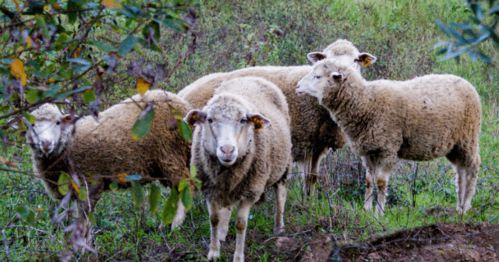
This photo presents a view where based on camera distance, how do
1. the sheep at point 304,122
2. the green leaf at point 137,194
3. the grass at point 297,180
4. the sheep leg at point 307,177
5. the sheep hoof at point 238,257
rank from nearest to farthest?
1. the green leaf at point 137,194
2. the sheep hoof at point 238,257
3. the grass at point 297,180
4. the sheep leg at point 307,177
5. the sheep at point 304,122

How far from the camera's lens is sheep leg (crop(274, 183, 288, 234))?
6194 mm

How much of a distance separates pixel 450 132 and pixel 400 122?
51 cm

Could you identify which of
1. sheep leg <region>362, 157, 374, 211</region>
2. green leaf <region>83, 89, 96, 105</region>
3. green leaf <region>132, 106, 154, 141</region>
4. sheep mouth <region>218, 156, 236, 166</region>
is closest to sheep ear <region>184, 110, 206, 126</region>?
sheep mouth <region>218, 156, 236, 166</region>

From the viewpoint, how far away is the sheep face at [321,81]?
704cm

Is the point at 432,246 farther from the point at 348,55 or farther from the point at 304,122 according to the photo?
the point at 348,55

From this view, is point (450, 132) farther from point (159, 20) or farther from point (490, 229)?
point (159, 20)

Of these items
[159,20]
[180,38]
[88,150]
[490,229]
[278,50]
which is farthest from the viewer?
[180,38]

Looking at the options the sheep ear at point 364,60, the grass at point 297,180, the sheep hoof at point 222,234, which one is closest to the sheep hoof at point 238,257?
the grass at point 297,180

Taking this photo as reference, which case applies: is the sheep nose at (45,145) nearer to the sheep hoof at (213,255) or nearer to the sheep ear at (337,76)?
the sheep hoof at (213,255)

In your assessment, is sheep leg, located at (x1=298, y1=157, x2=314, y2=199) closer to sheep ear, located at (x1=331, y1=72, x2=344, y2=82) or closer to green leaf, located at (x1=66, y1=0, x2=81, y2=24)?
sheep ear, located at (x1=331, y1=72, x2=344, y2=82)

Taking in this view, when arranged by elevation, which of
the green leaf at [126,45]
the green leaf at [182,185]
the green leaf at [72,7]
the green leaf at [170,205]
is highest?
the green leaf at [72,7]

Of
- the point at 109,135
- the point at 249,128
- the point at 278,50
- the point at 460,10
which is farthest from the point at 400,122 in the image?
the point at 460,10

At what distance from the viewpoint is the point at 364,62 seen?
838 centimetres

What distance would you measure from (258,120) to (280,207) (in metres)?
1.07
